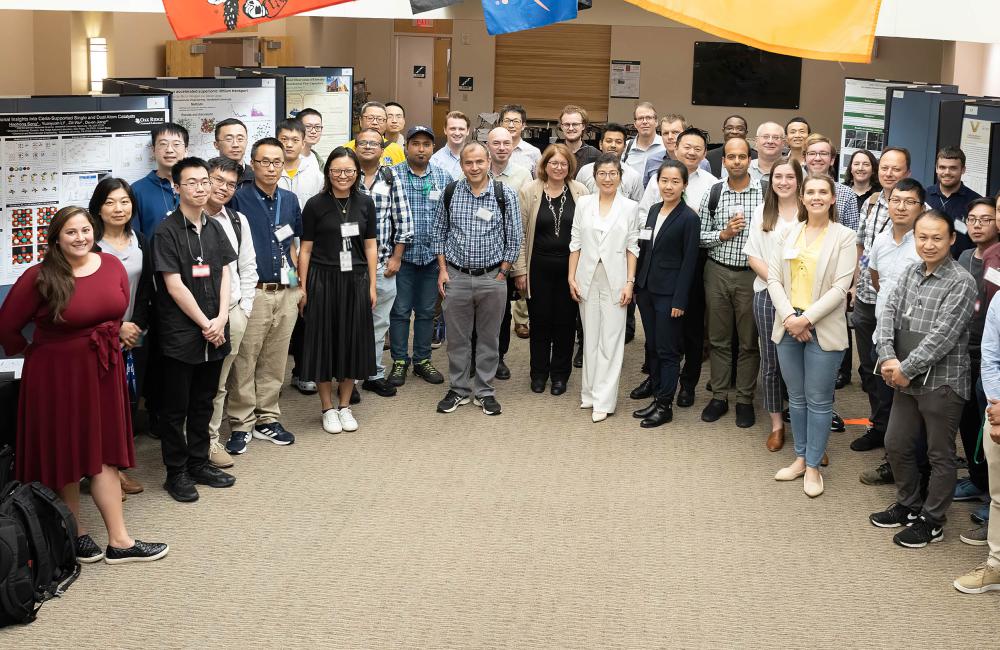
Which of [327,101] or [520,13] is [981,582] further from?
Answer: [327,101]

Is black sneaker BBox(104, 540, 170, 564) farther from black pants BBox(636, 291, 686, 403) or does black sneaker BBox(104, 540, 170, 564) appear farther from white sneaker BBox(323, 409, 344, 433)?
black pants BBox(636, 291, 686, 403)

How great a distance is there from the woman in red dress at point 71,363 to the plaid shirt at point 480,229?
93.8 inches

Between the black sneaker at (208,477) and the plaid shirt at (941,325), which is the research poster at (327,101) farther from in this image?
the plaid shirt at (941,325)

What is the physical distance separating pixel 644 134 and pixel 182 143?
12.4 feet

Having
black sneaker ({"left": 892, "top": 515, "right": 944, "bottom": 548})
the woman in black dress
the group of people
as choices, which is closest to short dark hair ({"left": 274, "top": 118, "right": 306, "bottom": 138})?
the group of people

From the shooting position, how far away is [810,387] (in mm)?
5500

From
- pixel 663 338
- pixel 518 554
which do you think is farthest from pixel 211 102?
pixel 518 554

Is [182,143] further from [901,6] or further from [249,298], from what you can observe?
[901,6]

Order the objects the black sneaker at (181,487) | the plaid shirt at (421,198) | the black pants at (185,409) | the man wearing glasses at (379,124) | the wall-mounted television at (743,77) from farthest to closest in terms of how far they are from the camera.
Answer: the wall-mounted television at (743,77) < the man wearing glasses at (379,124) < the plaid shirt at (421,198) < the black sneaker at (181,487) < the black pants at (185,409)

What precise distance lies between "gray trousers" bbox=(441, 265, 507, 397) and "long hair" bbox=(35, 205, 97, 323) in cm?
268

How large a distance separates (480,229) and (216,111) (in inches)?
73.2

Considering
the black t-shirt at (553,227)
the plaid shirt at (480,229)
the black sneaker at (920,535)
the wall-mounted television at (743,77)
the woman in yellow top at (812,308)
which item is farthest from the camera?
the wall-mounted television at (743,77)

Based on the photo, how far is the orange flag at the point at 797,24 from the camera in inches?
187

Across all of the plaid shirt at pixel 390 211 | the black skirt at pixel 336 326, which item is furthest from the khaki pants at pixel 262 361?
the plaid shirt at pixel 390 211
